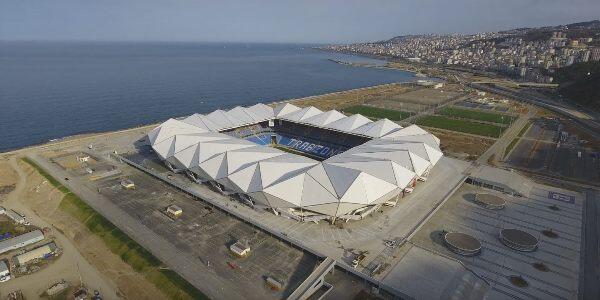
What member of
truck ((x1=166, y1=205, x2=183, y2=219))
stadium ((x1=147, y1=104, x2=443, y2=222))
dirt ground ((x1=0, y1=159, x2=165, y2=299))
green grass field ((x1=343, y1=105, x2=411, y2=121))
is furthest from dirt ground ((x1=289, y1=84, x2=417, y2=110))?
dirt ground ((x1=0, y1=159, x2=165, y2=299))

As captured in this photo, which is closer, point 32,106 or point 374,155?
point 374,155

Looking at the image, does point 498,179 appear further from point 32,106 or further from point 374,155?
point 32,106

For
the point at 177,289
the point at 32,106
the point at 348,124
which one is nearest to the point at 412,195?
the point at 348,124

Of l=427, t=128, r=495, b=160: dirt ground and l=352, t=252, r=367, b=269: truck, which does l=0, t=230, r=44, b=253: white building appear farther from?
l=427, t=128, r=495, b=160: dirt ground

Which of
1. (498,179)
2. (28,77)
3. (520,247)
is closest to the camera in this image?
(520,247)

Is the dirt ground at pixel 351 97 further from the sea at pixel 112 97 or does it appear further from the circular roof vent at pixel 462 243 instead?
the circular roof vent at pixel 462 243

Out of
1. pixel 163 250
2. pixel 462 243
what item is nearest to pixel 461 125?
pixel 462 243
